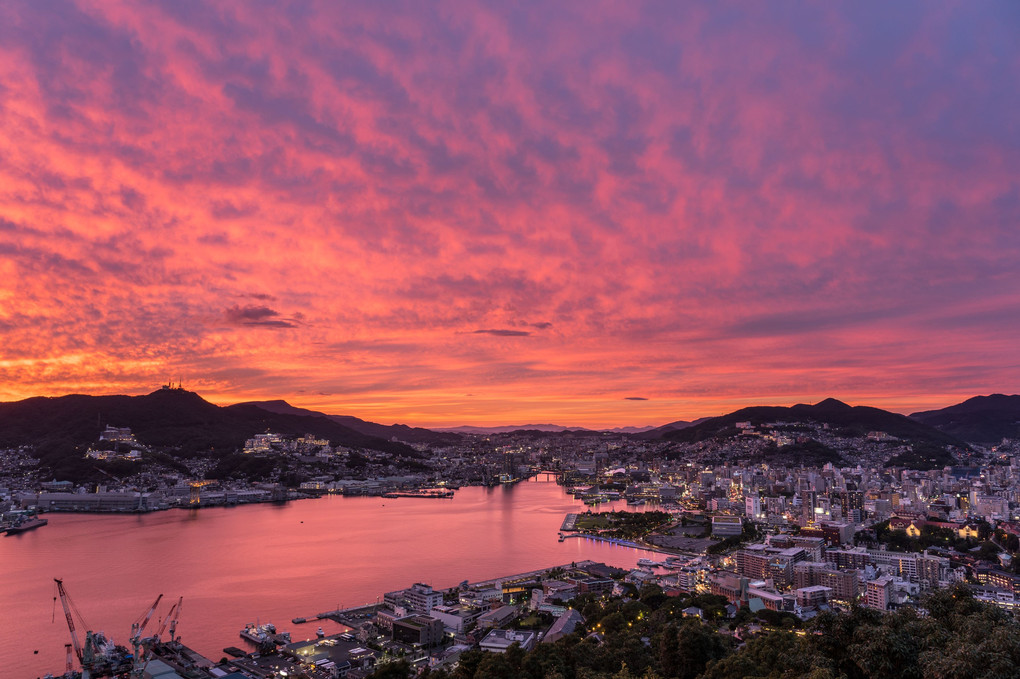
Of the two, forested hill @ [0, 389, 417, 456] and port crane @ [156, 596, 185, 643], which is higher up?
forested hill @ [0, 389, 417, 456]

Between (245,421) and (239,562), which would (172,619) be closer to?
(239,562)

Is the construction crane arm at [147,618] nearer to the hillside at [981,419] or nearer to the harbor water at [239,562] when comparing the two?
the harbor water at [239,562]

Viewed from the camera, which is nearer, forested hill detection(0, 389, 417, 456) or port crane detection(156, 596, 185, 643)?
port crane detection(156, 596, 185, 643)

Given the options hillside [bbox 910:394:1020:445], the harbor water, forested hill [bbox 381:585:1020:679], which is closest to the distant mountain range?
hillside [bbox 910:394:1020:445]

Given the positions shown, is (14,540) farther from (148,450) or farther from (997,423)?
(997,423)

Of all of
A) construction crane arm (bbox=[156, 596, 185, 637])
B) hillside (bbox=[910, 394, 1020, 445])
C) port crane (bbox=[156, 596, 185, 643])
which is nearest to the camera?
port crane (bbox=[156, 596, 185, 643])

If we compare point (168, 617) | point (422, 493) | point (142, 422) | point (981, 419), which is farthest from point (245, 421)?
point (981, 419)

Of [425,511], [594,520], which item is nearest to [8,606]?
[425,511]

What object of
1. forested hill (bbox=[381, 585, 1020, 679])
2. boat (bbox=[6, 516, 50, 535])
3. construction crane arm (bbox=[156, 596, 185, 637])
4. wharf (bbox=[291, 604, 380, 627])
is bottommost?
wharf (bbox=[291, 604, 380, 627])

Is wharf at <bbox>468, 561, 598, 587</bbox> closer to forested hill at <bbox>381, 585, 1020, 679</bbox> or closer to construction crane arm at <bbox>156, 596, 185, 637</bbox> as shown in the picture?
forested hill at <bbox>381, 585, 1020, 679</bbox>
